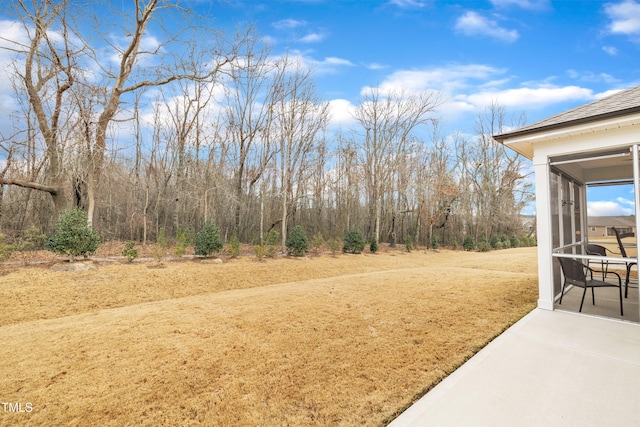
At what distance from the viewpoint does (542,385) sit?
2197mm

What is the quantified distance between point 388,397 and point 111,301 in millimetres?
5772

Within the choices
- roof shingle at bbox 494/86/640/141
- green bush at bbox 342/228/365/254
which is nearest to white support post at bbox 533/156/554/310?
roof shingle at bbox 494/86/640/141

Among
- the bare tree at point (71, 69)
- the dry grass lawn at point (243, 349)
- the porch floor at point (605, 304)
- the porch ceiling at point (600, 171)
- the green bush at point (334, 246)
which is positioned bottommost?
the dry grass lawn at point (243, 349)

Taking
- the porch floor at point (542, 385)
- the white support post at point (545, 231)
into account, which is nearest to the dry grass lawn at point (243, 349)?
the porch floor at point (542, 385)

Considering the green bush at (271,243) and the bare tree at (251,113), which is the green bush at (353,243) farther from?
the bare tree at (251,113)

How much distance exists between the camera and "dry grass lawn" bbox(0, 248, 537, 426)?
2.01m

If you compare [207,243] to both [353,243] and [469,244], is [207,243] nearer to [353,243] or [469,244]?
[353,243]

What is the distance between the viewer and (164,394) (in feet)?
7.10

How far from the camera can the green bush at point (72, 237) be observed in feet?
21.5

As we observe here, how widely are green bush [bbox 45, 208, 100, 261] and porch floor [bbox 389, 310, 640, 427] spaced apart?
799 centimetres

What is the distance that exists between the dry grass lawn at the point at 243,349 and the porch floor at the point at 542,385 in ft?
0.60

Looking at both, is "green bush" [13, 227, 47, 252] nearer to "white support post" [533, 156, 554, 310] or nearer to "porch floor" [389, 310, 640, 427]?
"porch floor" [389, 310, 640, 427]

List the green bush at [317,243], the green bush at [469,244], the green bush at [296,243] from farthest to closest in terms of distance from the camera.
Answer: the green bush at [469,244] → the green bush at [317,243] → the green bush at [296,243]

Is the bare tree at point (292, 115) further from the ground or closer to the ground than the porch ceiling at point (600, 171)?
further from the ground
